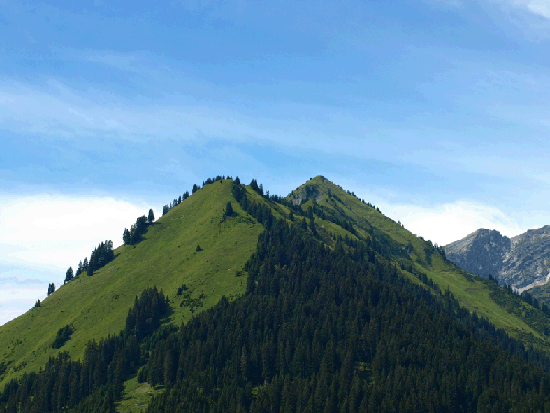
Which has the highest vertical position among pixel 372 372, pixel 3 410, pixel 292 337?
pixel 292 337

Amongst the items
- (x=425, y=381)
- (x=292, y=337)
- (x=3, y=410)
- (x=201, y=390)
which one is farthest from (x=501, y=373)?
(x=3, y=410)

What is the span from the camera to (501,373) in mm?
172625

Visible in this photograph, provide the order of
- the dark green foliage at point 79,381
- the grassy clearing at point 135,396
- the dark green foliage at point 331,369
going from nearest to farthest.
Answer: the dark green foliage at point 331,369 → the grassy clearing at point 135,396 → the dark green foliage at point 79,381

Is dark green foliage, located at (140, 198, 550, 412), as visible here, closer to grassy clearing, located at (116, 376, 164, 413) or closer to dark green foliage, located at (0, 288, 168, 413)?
grassy clearing, located at (116, 376, 164, 413)

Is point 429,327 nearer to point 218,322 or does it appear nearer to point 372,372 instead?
point 372,372

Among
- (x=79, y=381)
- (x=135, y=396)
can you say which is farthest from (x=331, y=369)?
(x=79, y=381)

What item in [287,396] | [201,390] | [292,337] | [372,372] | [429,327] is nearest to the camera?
[287,396]

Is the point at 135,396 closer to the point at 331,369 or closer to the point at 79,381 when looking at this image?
the point at 79,381

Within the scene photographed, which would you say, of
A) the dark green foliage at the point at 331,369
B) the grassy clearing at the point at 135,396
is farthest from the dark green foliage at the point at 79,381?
the dark green foliage at the point at 331,369

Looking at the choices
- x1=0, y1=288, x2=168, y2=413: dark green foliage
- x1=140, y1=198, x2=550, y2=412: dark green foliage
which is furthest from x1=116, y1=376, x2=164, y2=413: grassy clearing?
x1=140, y1=198, x2=550, y2=412: dark green foliage

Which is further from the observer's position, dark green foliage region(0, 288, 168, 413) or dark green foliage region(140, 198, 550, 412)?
dark green foliage region(0, 288, 168, 413)

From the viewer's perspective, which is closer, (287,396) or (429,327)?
(287,396)

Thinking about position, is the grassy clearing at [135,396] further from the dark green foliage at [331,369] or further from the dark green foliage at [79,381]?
the dark green foliage at [331,369]

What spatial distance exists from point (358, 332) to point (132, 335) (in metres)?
89.2
